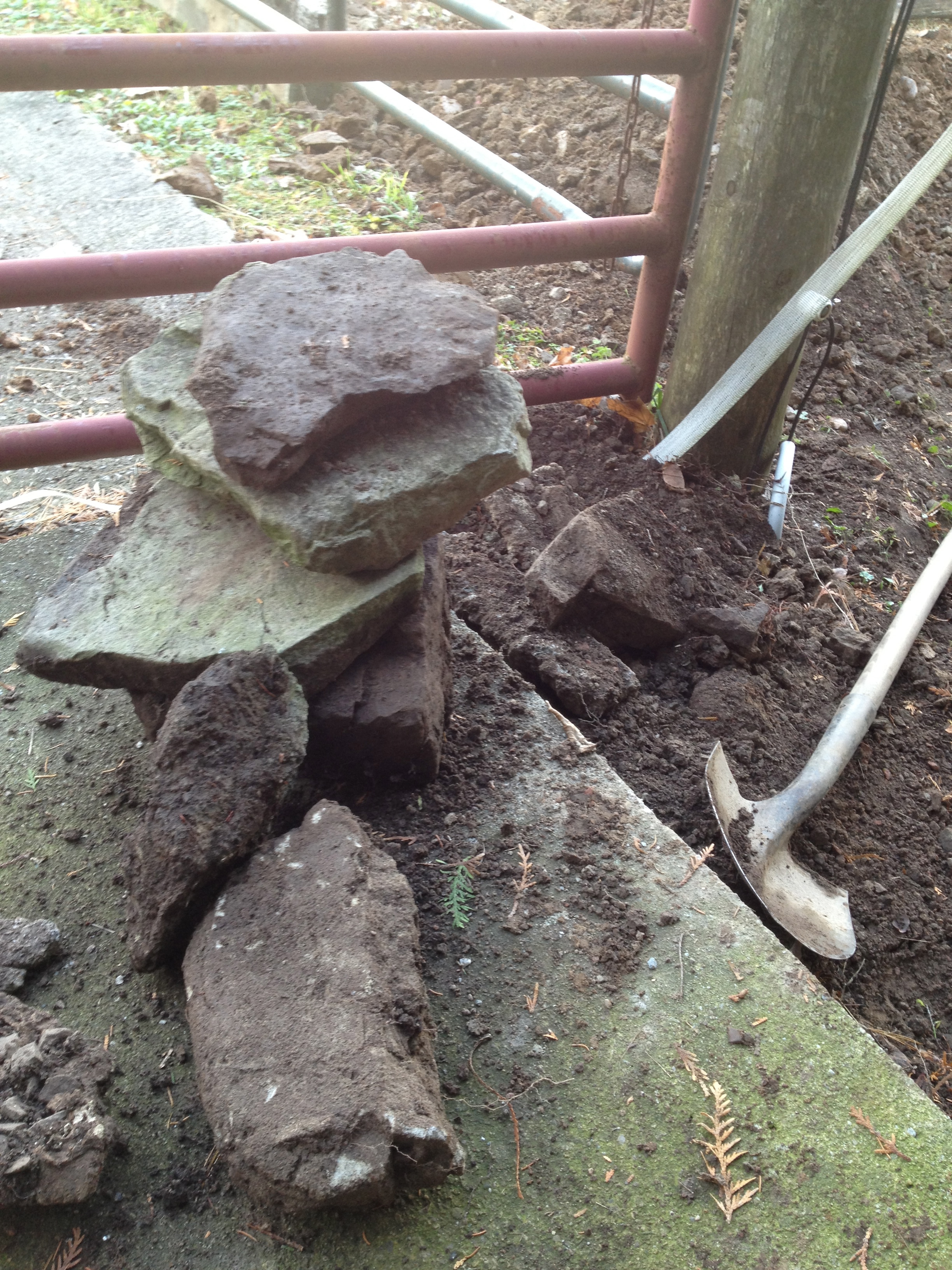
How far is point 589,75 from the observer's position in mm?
2451

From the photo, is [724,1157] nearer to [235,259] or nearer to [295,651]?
[295,651]

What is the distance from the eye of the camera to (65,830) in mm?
1793

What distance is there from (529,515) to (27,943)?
5.23 ft

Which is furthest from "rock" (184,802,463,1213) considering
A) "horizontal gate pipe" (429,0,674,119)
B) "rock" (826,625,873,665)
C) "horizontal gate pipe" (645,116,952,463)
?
"horizontal gate pipe" (429,0,674,119)

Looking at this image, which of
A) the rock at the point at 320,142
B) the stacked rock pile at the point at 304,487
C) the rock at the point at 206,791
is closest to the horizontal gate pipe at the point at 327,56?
the stacked rock pile at the point at 304,487

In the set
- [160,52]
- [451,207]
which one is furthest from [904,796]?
[451,207]

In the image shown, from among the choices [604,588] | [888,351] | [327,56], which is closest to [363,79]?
[327,56]

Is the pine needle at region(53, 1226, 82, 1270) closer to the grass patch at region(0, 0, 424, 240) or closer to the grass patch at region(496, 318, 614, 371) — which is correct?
the grass patch at region(496, 318, 614, 371)

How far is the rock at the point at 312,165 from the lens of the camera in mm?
4531

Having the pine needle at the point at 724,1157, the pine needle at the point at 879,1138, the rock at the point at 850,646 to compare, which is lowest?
the rock at the point at 850,646

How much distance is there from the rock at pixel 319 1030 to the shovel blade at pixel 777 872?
74 centimetres

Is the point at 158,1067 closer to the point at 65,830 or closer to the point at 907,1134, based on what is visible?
the point at 65,830

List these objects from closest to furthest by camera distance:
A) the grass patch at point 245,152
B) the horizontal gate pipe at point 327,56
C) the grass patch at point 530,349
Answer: the horizontal gate pipe at point 327,56 → the grass patch at point 530,349 → the grass patch at point 245,152

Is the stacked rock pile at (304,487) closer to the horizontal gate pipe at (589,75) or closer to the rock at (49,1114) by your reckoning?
the rock at (49,1114)
